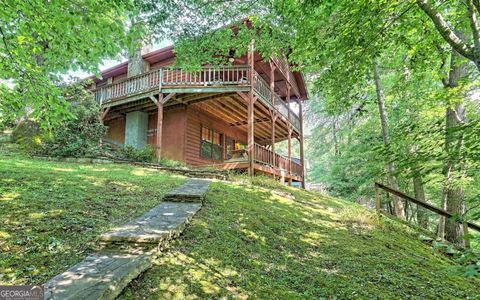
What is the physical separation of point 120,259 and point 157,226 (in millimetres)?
865

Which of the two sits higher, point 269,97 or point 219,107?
point 269,97

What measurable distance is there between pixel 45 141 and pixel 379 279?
40.5 ft

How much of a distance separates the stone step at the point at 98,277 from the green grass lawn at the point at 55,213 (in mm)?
223

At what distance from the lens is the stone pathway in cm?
205

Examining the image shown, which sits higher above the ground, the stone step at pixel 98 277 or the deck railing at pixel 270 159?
the deck railing at pixel 270 159

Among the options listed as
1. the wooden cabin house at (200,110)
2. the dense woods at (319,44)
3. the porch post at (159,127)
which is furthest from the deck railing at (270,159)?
the dense woods at (319,44)

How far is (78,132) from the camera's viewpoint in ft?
35.7

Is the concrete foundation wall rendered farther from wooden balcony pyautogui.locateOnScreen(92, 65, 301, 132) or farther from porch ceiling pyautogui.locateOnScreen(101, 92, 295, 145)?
wooden balcony pyautogui.locateOnScreen(92, 65, 301, 132)

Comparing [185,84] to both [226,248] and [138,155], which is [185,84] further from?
[226,248]

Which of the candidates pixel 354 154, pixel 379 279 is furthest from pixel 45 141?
pixel 354 154

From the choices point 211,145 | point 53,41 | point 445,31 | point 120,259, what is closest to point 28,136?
point 53,41

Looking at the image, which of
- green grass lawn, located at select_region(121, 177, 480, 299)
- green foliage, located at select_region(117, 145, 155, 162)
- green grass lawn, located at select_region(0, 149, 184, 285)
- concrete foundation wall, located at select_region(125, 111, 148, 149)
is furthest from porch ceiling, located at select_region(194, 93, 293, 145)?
green grass lawn, located at select_region(121, 177, 480, 299)

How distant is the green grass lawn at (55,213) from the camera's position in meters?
2.55

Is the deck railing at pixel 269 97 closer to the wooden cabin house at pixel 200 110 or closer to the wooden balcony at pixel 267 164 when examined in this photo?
the wooden cabin house at pixel 200 110
